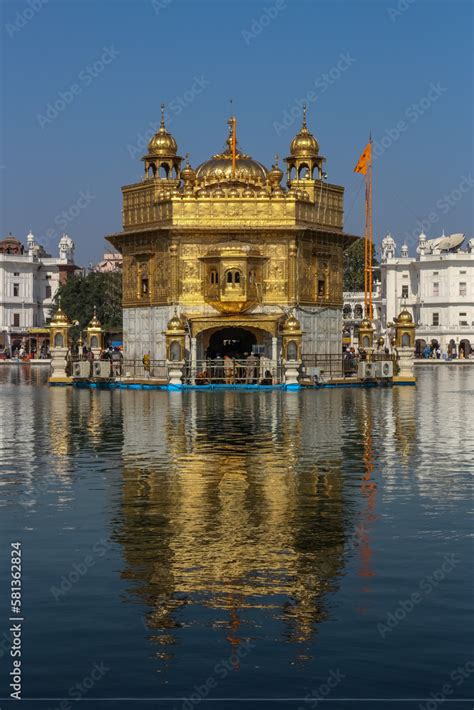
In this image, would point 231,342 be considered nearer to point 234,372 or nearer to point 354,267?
point 234,372

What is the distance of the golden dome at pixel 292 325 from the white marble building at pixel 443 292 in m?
63.2

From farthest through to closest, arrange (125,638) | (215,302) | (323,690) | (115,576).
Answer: (215,302) < (115,576) < (125,638) < (323,690)

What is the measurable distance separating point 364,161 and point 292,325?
2501cm

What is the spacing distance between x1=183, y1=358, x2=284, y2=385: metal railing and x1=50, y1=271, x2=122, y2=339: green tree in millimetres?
54290

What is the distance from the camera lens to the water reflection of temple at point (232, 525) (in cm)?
1120

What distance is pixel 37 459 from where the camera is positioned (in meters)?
21.8

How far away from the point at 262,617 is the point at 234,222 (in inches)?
1707

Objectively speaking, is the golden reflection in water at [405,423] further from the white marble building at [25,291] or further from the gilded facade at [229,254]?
the white marble building at [25,291]

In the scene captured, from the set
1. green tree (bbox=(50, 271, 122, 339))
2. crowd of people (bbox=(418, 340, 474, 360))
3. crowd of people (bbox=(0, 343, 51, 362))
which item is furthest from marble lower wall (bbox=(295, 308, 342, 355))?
crowd of people (bbox=(0, 343, 51, 362))

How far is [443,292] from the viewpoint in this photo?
4564 inches

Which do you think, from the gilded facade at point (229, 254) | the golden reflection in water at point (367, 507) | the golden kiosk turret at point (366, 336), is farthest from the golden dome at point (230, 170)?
the golden reflection in water at point (367, 507)

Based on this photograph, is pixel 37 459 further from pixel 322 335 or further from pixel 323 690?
pixel 322 335

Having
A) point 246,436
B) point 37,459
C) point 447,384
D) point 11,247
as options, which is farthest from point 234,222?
point 11,247

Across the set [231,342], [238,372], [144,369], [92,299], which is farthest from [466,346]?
[238,372]
